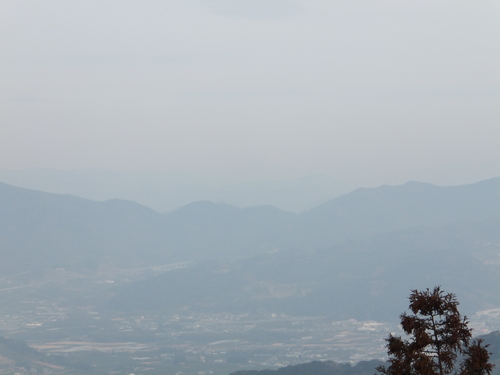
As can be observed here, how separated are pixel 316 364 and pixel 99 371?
70943 millimetres

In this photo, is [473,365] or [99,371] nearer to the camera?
[473,365]

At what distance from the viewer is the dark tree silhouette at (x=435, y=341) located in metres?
21.4

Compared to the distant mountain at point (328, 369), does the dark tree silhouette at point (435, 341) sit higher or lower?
lower

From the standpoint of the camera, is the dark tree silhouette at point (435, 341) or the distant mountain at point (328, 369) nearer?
the dark tree silhouette at point (435, 341)

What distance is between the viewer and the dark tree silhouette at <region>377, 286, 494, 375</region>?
70.2 ft

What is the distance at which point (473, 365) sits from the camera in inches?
858

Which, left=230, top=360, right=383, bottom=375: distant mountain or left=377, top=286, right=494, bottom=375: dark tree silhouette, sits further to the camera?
left=230, top=360, right=383, bottom=375: distant mountain

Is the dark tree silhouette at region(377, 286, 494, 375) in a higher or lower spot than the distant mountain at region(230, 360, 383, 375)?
lower

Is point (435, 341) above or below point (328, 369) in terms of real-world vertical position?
below

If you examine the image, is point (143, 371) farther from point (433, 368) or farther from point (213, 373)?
point (433, 368)

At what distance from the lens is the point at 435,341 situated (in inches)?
856

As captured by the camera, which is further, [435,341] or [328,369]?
[328,369]

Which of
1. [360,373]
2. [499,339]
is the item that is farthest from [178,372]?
[499,339]

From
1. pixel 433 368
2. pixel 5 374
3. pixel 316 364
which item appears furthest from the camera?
pixel 5 374
